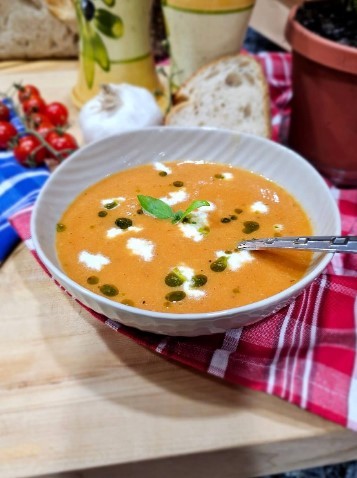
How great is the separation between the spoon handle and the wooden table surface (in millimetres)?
294

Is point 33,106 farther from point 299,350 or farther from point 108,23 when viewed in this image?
point 299,350

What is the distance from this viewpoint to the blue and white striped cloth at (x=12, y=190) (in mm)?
1363

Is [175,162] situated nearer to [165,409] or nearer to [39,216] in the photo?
[39,216]

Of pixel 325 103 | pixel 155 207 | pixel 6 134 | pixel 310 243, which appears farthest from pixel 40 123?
pixel 310 243

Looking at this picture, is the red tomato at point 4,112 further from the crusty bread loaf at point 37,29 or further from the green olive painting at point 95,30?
the crusty bread loaf at point 37,29

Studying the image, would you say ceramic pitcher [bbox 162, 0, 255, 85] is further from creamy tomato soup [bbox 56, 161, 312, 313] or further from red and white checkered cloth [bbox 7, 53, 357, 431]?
red and white checkered cloth [bbox 7, 53, 357, 431]

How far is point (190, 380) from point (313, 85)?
3.17 feet

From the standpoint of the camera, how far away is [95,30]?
1.84 m

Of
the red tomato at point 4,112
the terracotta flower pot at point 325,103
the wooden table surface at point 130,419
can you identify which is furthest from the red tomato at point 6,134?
the terracotta flower pot at point 325,103

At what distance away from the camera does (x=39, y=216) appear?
45.3 inches

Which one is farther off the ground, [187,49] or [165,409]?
[187,49]

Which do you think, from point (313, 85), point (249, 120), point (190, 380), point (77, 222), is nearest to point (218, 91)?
point (249, 120)

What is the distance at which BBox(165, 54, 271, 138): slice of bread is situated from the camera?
67.6 inches

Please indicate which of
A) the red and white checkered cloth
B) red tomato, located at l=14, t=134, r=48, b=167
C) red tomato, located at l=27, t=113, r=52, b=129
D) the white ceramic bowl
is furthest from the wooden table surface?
red tomato, located at l=27, t=113, r=52, b=129
